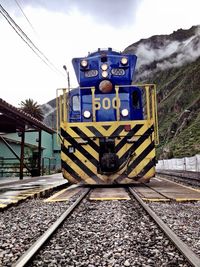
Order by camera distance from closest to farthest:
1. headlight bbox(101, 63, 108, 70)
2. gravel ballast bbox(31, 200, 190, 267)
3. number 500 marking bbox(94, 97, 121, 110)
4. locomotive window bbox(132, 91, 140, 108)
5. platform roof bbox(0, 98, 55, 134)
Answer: gravel ballast bbox(31, 200, 190, 267) → number 500 marking bbox(94, 97, 121, 110) → locomotive window bbox(132, 91, 140, 108) → headlight bbox(101, 63, 108, 70) → platform roof bbox(0, 98, 55, 134)

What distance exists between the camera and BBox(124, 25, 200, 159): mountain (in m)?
52.1

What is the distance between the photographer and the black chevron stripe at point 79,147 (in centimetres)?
899

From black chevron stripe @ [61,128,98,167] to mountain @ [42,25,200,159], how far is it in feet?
107

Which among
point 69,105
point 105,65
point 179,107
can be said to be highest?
point 179,107

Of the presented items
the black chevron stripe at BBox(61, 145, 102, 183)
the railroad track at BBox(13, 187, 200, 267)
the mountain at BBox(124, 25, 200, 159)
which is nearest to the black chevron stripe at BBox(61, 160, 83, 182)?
the black chevron stripe at BBox(61, 145, 102, 183)

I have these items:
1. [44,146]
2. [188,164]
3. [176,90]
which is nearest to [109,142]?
[188,164]

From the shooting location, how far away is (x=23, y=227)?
429 cm

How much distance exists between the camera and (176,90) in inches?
3265

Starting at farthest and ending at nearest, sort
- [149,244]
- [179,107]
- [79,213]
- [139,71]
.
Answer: [139,71] < [179,107] < [79,213] < [149,244]

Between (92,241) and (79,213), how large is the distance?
1.69 m

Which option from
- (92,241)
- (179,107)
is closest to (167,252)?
(92,241)

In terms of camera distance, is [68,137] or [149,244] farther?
[68,137]

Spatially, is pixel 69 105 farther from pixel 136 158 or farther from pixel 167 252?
pixel 167 252

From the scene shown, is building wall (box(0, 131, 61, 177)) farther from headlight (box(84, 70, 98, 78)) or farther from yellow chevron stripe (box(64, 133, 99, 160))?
yellow chevron stripe (box(64, 133, 99, 160))
